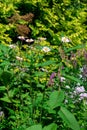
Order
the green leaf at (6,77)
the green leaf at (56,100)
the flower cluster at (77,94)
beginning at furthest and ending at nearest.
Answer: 1. the flower cluster at (77,94)
2. the green leaf at (6,77)
3. the green leaf at (56,100)

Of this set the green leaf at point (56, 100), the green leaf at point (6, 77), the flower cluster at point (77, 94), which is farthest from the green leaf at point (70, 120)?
the flower cluster at point (77, 94)

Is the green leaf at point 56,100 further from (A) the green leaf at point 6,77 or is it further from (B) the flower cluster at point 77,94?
(B) the flower cluster at point 77,94

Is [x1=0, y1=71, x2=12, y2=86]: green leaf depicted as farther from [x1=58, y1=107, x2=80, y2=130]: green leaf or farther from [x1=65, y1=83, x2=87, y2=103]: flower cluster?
[x1=65, y1=83, x2=87, y2=103]: flower cluster

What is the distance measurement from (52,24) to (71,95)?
251 cm

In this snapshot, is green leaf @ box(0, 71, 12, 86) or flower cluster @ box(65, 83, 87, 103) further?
flower cluster @ box(65, 83, 87, 103)

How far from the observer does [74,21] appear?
620 centimetres

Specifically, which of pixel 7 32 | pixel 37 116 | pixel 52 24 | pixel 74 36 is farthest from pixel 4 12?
pixel 37 116

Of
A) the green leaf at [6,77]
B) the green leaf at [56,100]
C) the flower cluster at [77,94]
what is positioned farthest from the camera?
the flower cluster at [77,94]

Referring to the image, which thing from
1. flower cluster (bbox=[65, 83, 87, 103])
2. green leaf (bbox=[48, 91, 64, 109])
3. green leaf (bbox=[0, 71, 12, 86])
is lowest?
flower cluster (bbox=[65, 83, 87, 103])

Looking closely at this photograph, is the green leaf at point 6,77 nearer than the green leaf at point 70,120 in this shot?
No

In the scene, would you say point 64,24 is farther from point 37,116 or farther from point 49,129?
point 49,129

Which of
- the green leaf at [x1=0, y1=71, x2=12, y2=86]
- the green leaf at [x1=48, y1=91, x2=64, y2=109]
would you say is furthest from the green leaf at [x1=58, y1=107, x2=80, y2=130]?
the green leaf at [x1=0, y1=71, x2=12, y2=86]

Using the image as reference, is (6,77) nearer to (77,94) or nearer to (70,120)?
(70,120)

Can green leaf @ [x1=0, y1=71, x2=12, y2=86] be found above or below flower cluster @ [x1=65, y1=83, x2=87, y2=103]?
above
